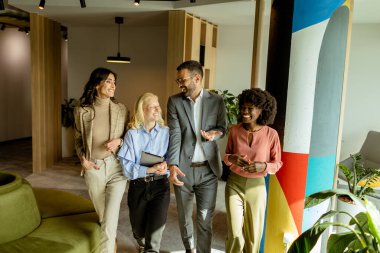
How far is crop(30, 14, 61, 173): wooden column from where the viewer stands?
620 centimetres

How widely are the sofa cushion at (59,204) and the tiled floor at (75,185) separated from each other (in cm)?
56

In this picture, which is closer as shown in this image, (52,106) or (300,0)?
(300,0)

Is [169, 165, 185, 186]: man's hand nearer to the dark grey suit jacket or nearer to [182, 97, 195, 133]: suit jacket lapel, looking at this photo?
the dark grey suit jacket

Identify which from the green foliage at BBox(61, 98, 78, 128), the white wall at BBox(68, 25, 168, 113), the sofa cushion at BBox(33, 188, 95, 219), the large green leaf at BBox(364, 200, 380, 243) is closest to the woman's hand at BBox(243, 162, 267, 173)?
the large green leaf at BBox(364, 200, 380, 243)

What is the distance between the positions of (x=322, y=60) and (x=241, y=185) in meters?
1.12

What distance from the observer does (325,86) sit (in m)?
2.66

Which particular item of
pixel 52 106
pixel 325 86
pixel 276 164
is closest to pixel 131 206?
pixel 276 164

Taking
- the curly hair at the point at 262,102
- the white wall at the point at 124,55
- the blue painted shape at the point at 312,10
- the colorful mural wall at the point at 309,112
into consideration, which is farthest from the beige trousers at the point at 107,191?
the white wall at the point at 124,55

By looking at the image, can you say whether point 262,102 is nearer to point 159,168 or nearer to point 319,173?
point 319,173

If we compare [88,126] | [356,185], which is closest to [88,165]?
[88,126]

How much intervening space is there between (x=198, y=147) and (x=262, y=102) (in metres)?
0.65

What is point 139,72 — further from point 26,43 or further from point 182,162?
point 182,162

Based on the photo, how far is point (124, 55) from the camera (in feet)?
24.9

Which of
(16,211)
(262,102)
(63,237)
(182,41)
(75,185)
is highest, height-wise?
(182,41)
